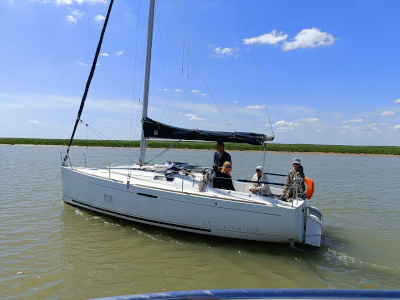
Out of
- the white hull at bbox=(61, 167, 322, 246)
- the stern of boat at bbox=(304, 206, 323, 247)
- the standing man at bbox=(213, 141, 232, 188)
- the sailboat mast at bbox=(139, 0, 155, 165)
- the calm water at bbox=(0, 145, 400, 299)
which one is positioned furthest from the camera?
the sailboat mast at bbox=(139, 0, 155, 165)

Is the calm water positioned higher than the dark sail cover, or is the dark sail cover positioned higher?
the dark sail cover

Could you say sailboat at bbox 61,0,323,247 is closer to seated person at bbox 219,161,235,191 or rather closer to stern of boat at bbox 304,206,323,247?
stern of boat at bbox 304,206,323,247

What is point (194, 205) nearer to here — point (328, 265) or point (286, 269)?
point (286, 269)

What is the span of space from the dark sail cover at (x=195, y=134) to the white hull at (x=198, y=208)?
1.18m

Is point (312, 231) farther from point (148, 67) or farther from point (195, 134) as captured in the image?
point (148, 67)

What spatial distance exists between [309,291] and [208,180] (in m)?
5.89

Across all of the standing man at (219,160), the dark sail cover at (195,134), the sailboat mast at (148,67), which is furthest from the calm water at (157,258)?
the sailboat mast at (148,67)

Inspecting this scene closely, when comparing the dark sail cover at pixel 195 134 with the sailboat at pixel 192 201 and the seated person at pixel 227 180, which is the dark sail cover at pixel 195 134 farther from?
the seated person at pixel 227 180

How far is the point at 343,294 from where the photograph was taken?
1.73m

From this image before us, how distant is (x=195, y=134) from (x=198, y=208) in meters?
2.50

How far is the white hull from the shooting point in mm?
6477

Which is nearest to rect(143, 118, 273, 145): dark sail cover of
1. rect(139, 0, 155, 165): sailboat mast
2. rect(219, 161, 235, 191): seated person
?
rect(139, 0, 155, 165): sailboat mast

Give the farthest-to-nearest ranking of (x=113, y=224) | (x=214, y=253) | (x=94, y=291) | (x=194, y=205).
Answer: (x=113, y=224), (x=194, y=205), (x=214, y=253), (x=94, y=291)

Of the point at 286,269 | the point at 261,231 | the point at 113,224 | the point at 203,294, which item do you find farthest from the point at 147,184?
the point at 203,294
